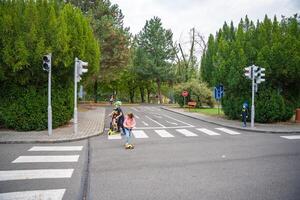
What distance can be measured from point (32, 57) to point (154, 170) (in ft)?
32.4

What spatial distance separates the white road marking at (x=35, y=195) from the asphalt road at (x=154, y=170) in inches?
0.7

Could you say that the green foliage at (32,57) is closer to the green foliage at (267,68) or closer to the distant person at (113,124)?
the distant person at (113,124)

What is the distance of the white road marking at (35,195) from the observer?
19.6 ft

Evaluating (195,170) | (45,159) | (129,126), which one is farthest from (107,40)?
(195,170)

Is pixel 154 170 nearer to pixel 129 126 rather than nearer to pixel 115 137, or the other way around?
pixel 129 126

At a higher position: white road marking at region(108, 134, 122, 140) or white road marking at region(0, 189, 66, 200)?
white road marking at region(108, 134, 122, 140)

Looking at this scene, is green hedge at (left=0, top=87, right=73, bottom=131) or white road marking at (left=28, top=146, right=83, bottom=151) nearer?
white road marking at (left=28, top=146, right=83, bottom=151)

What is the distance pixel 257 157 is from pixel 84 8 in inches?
1382

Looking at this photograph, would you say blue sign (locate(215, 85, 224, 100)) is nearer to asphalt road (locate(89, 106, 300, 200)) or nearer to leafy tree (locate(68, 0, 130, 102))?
asphalt road (locate(89, 106, 300, 200))

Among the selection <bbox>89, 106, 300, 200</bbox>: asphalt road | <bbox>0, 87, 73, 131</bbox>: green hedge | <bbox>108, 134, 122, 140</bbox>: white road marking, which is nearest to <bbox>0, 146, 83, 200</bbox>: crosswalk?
<bbox>89, 106, 300, 200</bbox>: asphalt road

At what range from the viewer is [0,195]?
6.14m

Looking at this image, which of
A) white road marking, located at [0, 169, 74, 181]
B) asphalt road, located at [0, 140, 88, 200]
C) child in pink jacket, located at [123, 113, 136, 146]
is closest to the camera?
asphalt road, located at [0, 140, 88, 200]

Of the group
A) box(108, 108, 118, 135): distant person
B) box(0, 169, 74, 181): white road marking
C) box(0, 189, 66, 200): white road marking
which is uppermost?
box(108, 108, 118, 135): distant person

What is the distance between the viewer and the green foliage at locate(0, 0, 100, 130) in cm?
1485
